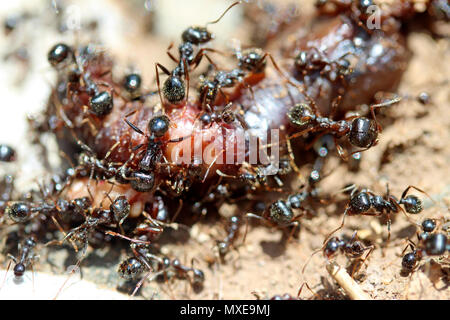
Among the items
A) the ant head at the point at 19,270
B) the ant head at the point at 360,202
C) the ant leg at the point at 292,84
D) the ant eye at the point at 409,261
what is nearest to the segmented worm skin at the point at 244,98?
the ant leg at the point at 292,84

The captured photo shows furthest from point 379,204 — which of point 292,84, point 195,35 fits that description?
point 195,35

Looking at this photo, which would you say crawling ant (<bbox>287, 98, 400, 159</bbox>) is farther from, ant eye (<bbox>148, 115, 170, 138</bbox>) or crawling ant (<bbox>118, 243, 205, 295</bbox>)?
crawling ant (<bbox>118, 243, 205, 295</bbox>)

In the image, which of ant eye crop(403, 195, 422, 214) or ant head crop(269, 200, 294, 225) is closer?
ant eye crop(403, 195, 422, 214)

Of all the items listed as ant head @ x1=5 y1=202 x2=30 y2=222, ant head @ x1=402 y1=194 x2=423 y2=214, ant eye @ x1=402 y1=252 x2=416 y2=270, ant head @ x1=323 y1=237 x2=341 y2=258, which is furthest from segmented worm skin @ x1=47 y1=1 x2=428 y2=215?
ant eye @ x1=402 y1=252 x2=416 y2=270

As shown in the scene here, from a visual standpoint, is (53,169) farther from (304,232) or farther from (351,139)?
(351,139)

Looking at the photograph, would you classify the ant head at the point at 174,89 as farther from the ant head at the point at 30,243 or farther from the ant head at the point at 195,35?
the ant head at the point at 30,243

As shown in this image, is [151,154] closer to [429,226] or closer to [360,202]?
[360,202]
